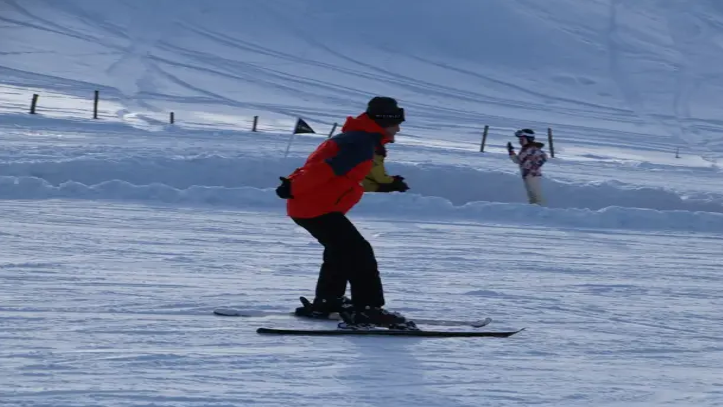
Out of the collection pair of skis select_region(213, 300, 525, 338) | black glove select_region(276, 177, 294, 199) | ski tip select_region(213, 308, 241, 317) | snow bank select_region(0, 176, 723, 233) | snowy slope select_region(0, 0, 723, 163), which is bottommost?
ski tip select_region(213, 308, 241, 317)

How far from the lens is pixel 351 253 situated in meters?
5.43

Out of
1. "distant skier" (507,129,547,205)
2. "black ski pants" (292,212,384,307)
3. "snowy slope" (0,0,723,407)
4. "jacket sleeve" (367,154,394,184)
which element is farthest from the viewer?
"distant skier" (507,129,547,205)

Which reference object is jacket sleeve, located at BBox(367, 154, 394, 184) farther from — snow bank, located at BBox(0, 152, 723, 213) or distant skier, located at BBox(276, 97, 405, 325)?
distant skier, located at BBox(276, 97, 405, 325)

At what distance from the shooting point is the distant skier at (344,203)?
5.12m

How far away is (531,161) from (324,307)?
665cm

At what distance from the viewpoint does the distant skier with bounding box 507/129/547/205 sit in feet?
39.3

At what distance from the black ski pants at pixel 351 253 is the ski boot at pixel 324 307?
0.67ft

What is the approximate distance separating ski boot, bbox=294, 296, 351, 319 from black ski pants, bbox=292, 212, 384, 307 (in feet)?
0.67

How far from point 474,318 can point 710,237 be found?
516 centimetres

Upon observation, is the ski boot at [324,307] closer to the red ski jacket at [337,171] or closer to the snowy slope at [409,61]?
the red ski jacket at [337,171]

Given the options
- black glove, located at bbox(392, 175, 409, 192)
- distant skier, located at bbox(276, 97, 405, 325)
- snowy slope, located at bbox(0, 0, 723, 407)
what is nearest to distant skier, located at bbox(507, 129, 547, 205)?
snowy slope, located at bbox(0, 0, 723, 407)

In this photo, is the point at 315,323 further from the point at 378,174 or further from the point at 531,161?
the point at 531,161

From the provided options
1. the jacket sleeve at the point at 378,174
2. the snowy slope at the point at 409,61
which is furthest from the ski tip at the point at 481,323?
the snowy slope at the point at 409,61

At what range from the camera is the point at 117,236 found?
8.48 metres
